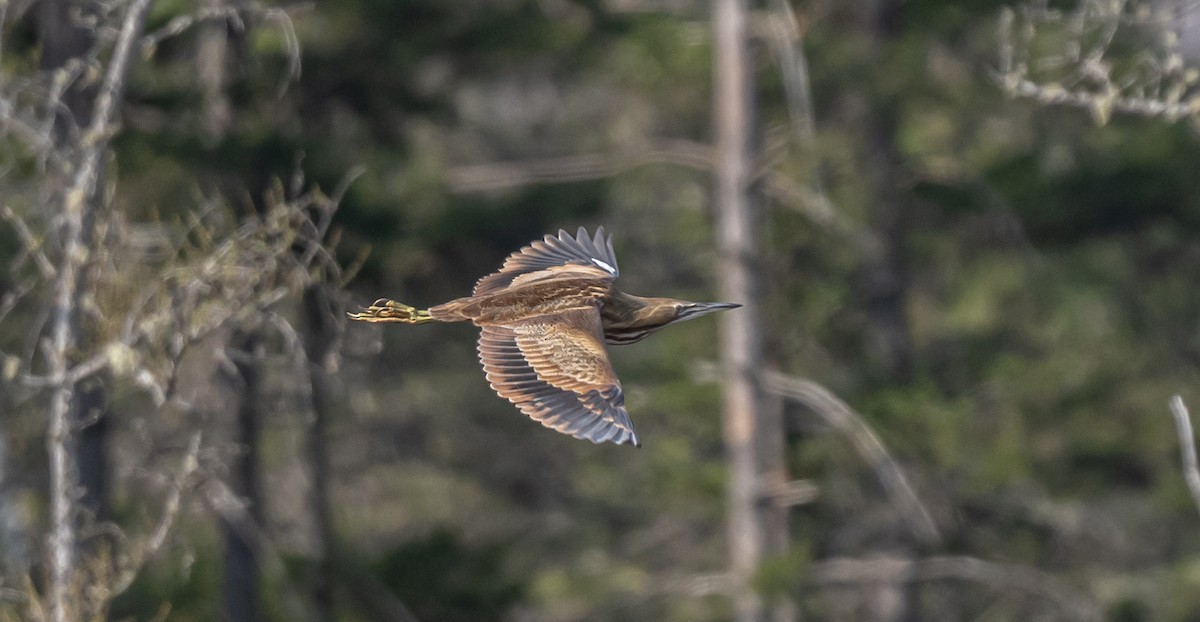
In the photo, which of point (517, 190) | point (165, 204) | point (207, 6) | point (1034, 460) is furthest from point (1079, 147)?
point (207, 6)

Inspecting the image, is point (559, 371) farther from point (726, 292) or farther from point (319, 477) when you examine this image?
point (319, 477)

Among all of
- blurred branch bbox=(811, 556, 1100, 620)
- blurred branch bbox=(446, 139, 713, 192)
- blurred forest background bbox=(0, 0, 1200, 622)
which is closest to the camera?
blurred forest background bbox=(0, 0, 1200, 622)

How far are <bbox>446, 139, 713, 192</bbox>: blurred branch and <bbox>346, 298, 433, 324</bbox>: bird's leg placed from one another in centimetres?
652

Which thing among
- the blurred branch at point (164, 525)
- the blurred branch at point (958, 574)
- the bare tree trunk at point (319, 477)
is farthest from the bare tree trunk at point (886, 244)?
the blurred branch at point (164, 525)

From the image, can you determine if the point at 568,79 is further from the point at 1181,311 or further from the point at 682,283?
the point at 1181,311

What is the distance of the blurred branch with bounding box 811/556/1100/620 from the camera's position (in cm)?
1409

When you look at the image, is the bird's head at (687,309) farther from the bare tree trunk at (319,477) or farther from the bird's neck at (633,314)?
the bare tree trunk at (319,477)

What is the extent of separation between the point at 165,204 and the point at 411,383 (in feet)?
22.6

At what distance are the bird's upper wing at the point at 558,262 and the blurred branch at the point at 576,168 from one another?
5630 mm

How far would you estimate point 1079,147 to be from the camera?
16141 mm

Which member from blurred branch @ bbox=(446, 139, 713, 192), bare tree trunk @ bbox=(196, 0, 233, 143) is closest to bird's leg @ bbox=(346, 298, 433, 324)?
bare tree trunk @ bbox=(196, 0, 233, 143)

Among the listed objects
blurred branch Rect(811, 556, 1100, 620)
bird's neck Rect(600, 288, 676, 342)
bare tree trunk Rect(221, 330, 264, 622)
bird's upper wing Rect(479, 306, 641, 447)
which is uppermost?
bird's neck Rect(600, 288, 676, 342)

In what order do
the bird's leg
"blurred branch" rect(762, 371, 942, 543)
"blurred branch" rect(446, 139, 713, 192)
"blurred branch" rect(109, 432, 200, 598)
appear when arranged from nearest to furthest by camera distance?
the bird's leg
"blurred branch" rect(109, 432, 200, 598)
"blurred branch" rect(446, 139, 713, 192)
"blurred branch" rect(762, 371, 942, 543)

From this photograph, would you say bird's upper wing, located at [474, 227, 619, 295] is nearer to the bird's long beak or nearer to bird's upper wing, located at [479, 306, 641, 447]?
the bird's long beak
